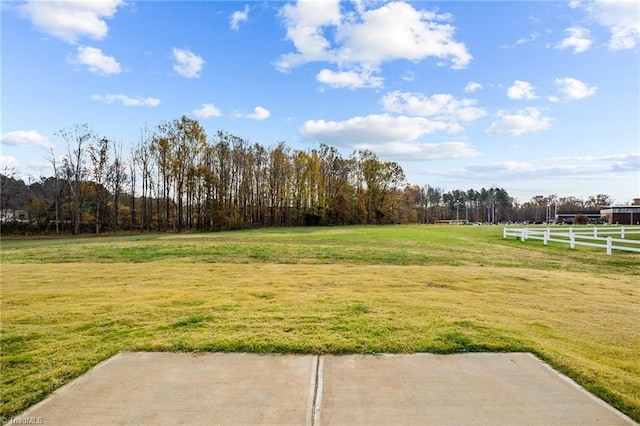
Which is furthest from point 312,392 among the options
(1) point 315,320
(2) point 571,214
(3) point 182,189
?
(2) point 571,214

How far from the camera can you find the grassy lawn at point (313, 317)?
3227mm

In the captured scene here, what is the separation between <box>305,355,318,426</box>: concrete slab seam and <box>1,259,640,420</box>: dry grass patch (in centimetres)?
35

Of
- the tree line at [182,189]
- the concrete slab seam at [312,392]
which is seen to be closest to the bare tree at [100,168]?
the tree line at [182,189]

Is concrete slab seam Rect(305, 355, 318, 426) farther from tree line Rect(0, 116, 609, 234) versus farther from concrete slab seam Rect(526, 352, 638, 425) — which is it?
tree line Rect(0, 116, 609, 234)

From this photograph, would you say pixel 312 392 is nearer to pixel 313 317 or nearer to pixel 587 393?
pixel 313 317

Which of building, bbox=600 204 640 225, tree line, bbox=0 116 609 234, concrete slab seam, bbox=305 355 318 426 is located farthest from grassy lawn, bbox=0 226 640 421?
building, bbox=600 204 640 225

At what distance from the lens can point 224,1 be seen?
1286 cm

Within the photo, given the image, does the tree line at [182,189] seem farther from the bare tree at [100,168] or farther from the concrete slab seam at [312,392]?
the concrete slab seam at [312,392]

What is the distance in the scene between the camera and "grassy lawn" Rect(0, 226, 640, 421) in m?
3.23

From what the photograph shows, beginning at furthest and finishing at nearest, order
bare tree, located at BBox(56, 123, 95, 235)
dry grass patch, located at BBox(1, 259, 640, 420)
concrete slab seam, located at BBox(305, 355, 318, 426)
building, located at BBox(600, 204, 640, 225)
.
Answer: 1. building, located at BBox(600, 204, 640, 225)
2. bare tree, located at BBox(56, 123, 95, 235)
3. dry grass patch, located at BBox(1, 259, 640, 420)
4. concrete slab seam, located at BBox(305, 355, 318, 426)

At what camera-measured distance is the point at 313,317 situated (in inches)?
177

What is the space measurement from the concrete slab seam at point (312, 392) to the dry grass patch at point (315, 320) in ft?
1.15

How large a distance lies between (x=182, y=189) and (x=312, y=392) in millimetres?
39774

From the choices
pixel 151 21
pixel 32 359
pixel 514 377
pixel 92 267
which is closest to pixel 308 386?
pixel 514 377
